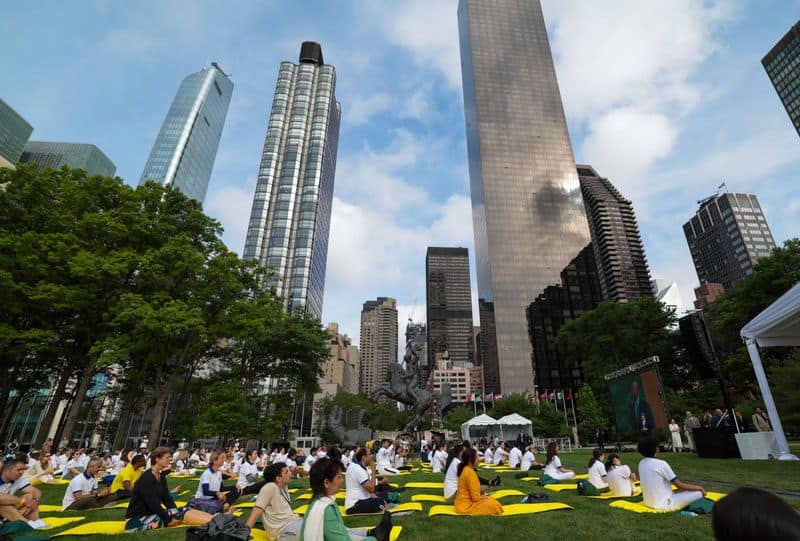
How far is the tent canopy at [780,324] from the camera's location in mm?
11305

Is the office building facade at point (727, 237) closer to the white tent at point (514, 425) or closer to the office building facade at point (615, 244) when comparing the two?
the office building facade at point (615, 244)

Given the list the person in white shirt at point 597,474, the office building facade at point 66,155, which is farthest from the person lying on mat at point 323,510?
the office building facade at point 66,155

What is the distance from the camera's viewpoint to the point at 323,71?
95.5m

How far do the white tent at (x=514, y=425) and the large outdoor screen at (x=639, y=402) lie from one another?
6114 millimetres

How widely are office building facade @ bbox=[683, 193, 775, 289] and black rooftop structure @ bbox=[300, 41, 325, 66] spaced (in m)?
118

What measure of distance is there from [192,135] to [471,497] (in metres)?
131

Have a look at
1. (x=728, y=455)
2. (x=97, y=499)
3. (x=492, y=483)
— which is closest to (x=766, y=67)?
(x=728, y=455)

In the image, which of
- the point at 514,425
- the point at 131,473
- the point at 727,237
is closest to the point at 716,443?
the point at 131,473

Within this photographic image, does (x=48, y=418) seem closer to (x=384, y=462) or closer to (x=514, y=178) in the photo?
(x=384, y=462)

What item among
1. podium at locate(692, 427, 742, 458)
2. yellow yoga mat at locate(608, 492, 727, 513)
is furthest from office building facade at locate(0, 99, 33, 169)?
podium at locate(692, 427, 742, 458)

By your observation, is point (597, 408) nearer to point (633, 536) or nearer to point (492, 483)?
point (492, 483)

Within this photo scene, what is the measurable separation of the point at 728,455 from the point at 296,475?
52.5 ft

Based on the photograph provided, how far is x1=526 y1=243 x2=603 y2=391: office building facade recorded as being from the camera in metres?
83.6

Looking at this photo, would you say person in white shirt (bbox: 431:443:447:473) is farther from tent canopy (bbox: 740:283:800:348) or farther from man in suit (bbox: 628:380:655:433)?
man in suit (bbox: 628:380:655:433)
